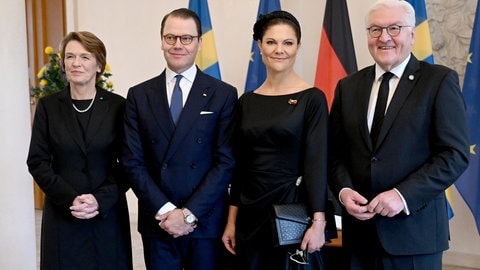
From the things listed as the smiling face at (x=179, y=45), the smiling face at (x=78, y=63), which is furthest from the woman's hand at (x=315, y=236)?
the smiling face at (x=78, y=63)

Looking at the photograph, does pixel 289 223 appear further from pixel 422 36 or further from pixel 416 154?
pixel 422 36

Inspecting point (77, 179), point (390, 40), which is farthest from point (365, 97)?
point (77, 179)

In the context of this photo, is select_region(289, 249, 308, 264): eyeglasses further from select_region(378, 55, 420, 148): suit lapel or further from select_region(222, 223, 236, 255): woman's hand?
select_region(378, 55, 420, 148): suit lapel

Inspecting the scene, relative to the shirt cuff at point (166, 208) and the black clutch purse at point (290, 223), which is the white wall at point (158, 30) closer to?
the black clutch purse at point (290, 223)

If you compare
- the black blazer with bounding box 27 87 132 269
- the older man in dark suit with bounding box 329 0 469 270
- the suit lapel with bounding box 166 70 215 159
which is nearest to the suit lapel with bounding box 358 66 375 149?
the older man in dark suit with bounding box 329 0 469 270

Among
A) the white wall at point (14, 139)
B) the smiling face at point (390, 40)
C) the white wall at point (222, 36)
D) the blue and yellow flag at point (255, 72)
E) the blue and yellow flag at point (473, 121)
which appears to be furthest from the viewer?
the blue and yellow flag at point (255, 72)

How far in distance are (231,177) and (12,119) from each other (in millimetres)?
1807

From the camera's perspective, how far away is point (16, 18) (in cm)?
343

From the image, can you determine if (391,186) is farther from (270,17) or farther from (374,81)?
(270,17)

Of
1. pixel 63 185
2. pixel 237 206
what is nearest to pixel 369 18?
pixel 237 206

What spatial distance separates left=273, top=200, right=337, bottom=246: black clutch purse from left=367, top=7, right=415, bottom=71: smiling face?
670 millimetres

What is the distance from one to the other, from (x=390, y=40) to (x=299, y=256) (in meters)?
0.92

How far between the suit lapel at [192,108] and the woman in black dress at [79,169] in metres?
0.37

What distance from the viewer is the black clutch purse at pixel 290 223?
83.3 inches
